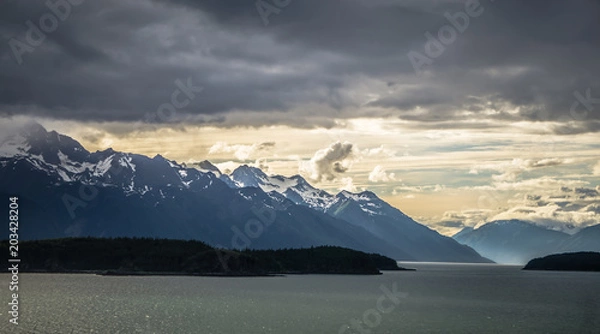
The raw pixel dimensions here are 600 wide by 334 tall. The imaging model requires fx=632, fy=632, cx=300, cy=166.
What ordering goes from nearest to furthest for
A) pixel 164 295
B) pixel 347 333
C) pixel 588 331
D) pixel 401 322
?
pixel 347 333 < pixel 588 331 < pixel 401 322 < pixel 164 295

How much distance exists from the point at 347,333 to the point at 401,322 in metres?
19.7

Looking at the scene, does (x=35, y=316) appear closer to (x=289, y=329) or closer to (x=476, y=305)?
(x=289, y=329)

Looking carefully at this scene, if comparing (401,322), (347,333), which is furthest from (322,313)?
(347,333)

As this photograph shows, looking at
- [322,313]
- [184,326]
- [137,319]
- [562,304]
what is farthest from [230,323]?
[562,304]

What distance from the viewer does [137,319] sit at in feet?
397

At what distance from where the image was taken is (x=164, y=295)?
186 meters

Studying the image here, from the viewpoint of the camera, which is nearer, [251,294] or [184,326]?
[184,326]

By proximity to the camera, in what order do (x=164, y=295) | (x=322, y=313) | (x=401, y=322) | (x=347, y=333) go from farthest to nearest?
(x=164, y=295) → (x=322, y=313) → (x=401, y=322) → (x=347, y=333)

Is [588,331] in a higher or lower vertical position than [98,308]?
lower

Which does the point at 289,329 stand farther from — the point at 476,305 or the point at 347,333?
the point at 476,305

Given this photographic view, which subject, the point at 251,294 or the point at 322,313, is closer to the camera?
the point at 322,313

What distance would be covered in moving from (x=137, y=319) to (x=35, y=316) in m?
19.3

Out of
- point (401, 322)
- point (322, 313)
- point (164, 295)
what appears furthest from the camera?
point (164, 295)

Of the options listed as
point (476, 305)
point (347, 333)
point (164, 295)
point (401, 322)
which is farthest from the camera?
point (164, 295)
